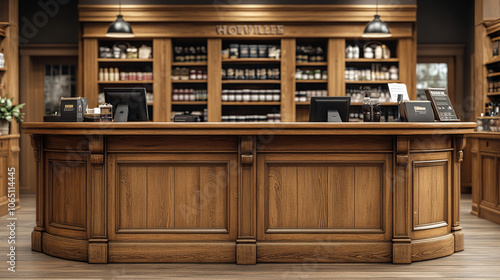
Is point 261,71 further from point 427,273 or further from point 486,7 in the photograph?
point 427,273

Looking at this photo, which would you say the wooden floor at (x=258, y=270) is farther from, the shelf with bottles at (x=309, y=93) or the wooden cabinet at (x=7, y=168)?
the shelf with bottles at (x=309, y=93)

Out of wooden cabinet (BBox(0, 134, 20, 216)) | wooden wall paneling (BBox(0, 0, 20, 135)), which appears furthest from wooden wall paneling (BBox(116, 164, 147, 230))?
wooden wall paneling (BBox(0, 0, 20, 135))

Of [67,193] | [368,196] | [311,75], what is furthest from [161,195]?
[311,75]

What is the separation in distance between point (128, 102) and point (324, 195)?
2.04m

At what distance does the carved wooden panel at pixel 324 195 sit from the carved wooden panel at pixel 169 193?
0.43 m

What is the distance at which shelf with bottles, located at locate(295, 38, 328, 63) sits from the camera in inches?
294

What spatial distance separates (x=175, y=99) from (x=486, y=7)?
439 centimetres

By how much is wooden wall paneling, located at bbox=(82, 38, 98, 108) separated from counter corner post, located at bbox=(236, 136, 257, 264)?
4.13 metres

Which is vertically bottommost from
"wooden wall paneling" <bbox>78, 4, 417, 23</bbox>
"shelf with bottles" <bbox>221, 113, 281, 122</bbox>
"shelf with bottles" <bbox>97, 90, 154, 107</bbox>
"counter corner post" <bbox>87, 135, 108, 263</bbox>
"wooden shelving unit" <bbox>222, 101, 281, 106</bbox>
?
"counter corner post" <bbox>87, 135, 108, 263</bbox>

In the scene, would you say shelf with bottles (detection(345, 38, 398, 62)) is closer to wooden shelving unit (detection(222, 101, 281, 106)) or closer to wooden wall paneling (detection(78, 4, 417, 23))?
wooden wall paneling (detection(78, 4, 417, 23))

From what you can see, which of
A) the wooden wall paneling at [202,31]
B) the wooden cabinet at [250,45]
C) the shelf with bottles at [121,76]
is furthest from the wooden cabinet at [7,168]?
the wooden wall paneling at [202,31]

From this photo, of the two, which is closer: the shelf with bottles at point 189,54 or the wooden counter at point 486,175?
the wooden counter at point 486,175

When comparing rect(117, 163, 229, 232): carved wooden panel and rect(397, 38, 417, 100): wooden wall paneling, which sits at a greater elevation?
rect(397, 38, 417, 100): wooden wall paneling

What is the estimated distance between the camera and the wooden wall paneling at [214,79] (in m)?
7.39
